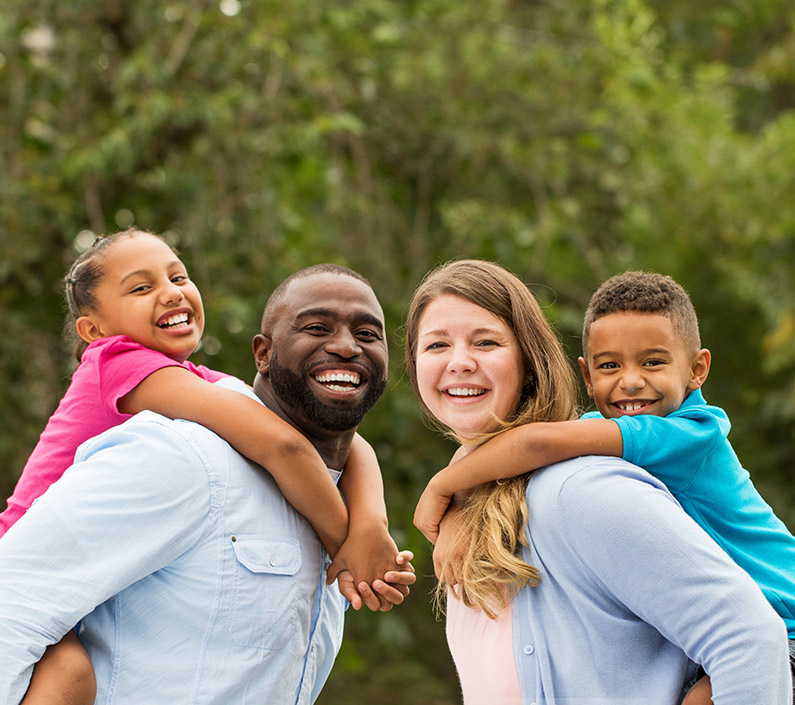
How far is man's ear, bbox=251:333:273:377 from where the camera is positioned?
2.42 metres

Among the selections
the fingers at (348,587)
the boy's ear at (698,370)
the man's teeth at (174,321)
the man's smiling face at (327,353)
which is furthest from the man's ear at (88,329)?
the boy's ear at (698,370)

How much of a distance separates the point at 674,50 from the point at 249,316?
18.5ft

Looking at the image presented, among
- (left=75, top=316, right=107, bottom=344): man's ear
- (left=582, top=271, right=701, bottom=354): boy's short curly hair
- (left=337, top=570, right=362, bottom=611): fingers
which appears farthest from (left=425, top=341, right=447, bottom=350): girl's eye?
(left=75, top=316, right=107, bottom=344): man's ear

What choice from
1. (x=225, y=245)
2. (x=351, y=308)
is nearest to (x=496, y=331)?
(x=351, y=308)

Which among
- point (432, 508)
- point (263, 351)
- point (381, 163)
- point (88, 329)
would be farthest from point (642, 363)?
point (381, 163)

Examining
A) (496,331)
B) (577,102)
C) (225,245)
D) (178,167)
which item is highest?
(577,102)

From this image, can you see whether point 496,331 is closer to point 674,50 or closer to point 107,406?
point 107,406

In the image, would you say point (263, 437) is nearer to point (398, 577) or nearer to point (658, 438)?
point (398, 577)

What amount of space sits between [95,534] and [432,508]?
0.72m

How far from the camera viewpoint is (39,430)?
17.5 ft

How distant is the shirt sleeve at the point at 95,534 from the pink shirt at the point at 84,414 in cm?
27

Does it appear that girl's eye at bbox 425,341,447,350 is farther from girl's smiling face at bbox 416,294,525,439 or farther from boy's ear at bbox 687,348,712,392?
boy's ear at bbox 687,348,712,392

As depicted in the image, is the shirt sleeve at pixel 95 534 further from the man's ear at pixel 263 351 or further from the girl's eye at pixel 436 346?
the girl's eye at pixel 436 346

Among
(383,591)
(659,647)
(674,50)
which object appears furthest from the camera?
(674,50)
